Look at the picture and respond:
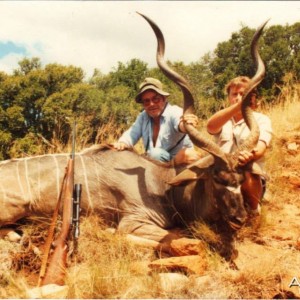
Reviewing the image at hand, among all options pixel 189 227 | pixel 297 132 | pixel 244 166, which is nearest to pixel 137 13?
pixel 244 166

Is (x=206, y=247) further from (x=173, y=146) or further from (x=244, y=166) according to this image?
(x=173, y=146)

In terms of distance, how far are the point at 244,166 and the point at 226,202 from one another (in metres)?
0.30

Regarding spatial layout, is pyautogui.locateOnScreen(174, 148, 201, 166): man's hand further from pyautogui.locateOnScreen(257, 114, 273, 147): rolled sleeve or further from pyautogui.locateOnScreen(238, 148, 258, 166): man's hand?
pyautogui.locateOnScreen(238, 148, 258, 166): man's hand

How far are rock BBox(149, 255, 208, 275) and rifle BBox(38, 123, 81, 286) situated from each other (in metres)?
0.61

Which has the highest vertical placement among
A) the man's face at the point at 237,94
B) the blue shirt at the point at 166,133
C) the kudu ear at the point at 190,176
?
the man's face at the point at 237,94

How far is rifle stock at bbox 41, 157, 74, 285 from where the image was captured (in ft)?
8.71

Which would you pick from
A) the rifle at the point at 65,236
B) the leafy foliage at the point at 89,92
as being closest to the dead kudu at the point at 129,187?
the rifle at the point at 65,236

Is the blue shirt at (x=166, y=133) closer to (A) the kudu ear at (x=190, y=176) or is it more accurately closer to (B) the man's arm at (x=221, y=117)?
(B) the man's arm at (x=221, y=117)

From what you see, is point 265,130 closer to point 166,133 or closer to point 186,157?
point 186,157

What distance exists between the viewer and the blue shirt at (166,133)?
4.28 metres

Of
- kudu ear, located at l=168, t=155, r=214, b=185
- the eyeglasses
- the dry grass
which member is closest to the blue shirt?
the eyeglasses

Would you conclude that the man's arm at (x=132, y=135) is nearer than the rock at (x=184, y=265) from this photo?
No

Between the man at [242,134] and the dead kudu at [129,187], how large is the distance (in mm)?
223

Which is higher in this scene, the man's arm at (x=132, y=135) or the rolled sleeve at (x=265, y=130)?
the rolled sleeve at (x=265, y=130)
